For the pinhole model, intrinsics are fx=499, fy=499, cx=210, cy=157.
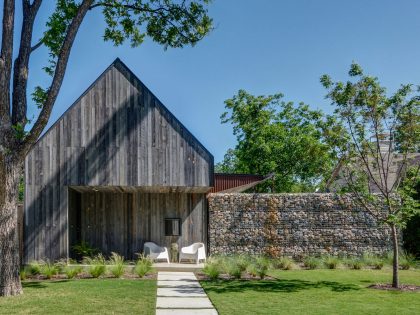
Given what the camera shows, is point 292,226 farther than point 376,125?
Yes

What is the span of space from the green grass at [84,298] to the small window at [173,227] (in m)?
5.34

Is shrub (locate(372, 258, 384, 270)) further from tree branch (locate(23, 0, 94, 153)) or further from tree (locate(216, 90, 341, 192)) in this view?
tree (locate(216, 90, 341, 192))

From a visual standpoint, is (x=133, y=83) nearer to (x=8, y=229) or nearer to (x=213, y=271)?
(x=213, y=271)

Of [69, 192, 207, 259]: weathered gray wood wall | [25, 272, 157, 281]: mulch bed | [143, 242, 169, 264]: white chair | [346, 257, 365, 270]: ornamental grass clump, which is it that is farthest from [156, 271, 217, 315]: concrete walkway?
[346, 257, 365, 270]: ornamental grass clump

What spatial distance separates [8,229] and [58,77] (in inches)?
128

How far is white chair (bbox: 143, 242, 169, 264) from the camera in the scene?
1594 centimetres

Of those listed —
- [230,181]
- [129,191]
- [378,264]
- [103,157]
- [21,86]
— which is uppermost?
[21,86]

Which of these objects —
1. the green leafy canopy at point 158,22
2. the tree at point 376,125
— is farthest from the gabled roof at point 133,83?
the tree at point 376,125

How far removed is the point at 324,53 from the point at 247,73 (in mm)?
7605

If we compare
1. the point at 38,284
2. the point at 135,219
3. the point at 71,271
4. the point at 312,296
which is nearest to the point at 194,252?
the point at 135,219

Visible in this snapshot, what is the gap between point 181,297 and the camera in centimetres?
995

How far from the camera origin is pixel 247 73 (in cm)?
2270

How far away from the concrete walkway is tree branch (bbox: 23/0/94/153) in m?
4.10

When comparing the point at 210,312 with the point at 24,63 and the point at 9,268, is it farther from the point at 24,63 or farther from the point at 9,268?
the point at 24,63
